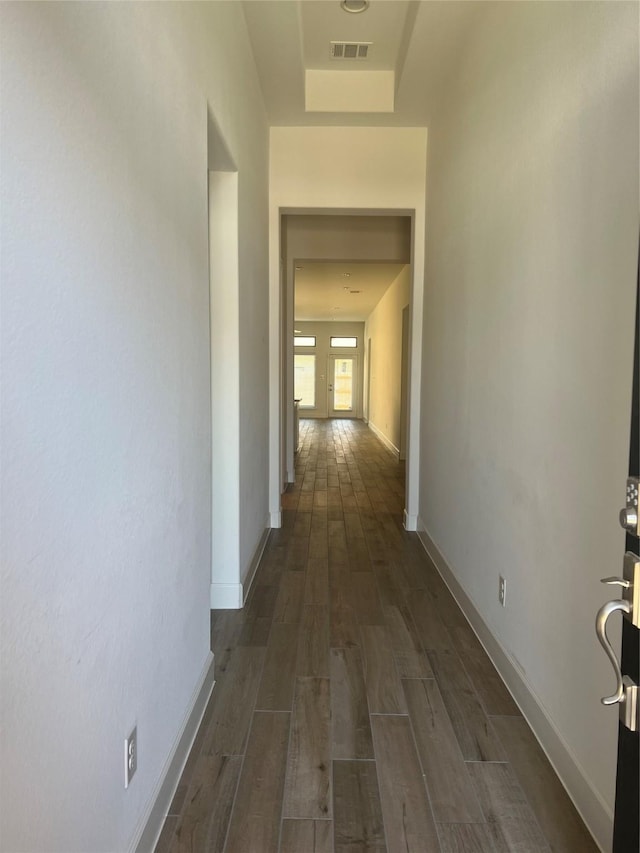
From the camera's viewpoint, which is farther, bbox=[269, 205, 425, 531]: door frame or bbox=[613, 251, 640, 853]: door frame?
bbox=[269, 205, 425, 531]: door frame

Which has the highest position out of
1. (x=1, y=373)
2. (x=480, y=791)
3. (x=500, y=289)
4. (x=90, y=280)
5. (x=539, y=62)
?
(x=539, y=62)

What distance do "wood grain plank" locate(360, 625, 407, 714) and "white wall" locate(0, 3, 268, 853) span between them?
0.76 meters

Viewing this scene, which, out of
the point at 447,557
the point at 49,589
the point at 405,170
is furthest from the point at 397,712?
the point at 405,170

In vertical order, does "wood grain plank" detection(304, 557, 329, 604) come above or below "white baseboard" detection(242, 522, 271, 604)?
below

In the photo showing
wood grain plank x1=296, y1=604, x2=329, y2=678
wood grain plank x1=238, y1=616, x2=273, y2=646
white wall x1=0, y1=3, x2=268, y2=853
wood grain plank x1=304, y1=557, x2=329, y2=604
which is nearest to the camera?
white wall x1=0, y1=3, x2=268, y2=853

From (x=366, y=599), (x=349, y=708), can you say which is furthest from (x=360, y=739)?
(x=366, y=599)

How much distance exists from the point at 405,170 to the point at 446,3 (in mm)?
1419

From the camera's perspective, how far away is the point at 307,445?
383 inches

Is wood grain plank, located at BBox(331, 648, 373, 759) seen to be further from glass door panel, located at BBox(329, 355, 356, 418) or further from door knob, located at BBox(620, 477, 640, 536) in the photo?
glass door panel, located at BBox(329, 355, 356, 418)

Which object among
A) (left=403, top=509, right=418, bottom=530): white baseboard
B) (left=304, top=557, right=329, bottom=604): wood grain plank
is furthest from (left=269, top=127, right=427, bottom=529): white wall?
(left=304, top=557, right=329, bottom=604): wood grain plank

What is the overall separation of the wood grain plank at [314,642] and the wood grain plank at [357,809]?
0.55m

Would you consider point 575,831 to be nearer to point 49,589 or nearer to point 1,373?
point 49,589

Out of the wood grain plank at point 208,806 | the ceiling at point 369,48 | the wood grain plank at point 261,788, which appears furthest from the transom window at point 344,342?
the wood grain plank at point 208,806

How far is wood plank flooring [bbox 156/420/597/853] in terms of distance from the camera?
1464mm
